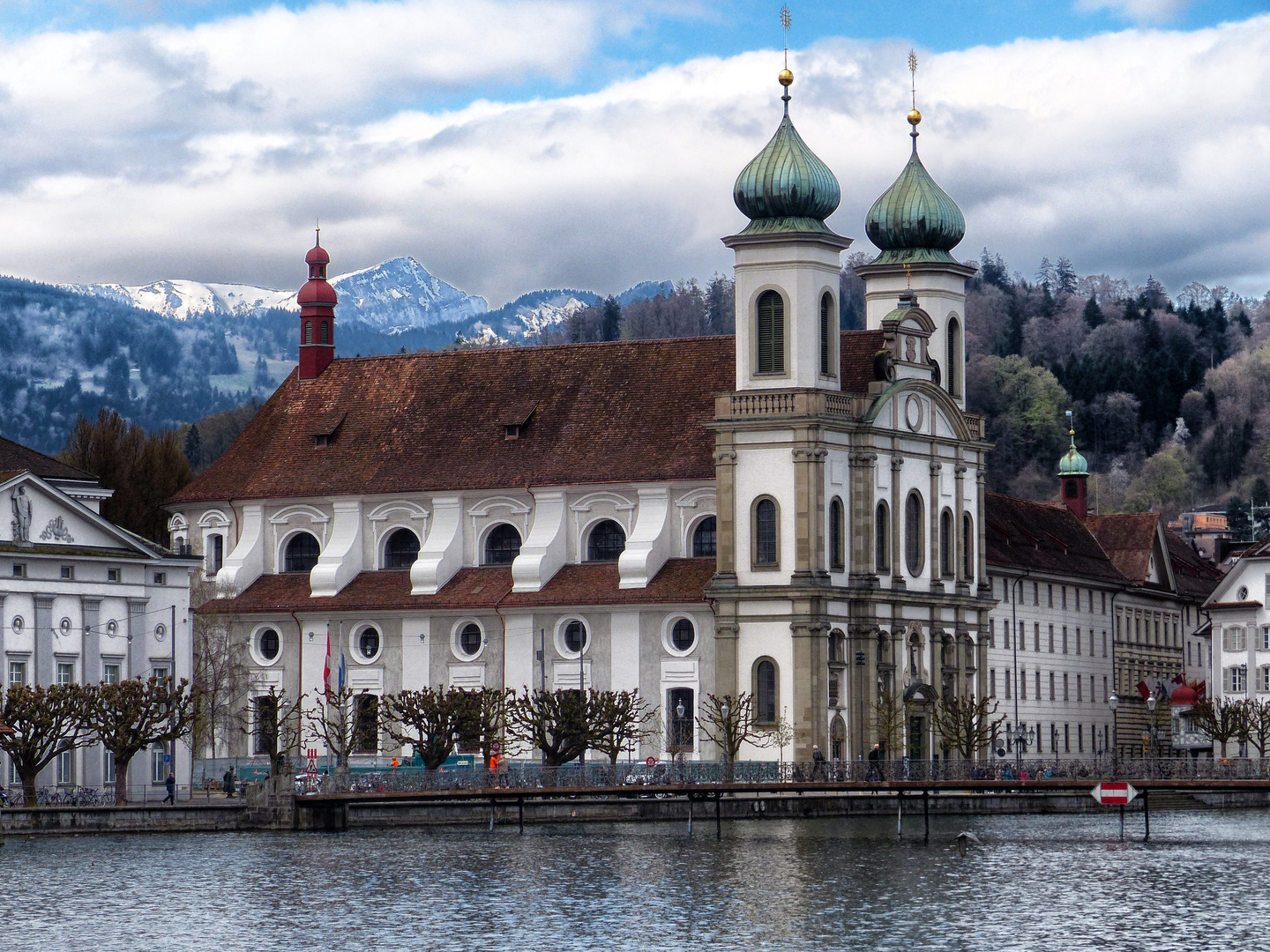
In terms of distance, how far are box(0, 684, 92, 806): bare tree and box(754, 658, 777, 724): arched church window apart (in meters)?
22.8

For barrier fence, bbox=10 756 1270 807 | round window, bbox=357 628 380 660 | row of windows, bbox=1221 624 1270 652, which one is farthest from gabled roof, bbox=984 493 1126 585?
barrier fence, bbox=10 756 1270 807

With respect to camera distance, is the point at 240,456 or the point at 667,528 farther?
the point at 240,456

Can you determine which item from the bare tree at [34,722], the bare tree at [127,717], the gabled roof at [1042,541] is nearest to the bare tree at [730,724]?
the bare tree at [127,717]

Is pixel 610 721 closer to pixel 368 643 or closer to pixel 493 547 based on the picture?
pixel 493 547

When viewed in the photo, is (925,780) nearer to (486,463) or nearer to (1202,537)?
(486,463)

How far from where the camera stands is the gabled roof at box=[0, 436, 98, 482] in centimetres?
9231

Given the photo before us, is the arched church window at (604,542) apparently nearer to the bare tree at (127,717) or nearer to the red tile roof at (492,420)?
the red tile roof at (492,420)

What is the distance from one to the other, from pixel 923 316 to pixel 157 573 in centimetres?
2780

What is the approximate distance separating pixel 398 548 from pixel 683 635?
42.7ft

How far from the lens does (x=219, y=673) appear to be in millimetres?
102688

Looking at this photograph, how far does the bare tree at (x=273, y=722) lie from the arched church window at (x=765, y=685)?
15.8 metres

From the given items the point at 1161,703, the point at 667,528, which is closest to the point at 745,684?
the point at 667,528

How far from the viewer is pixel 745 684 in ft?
315

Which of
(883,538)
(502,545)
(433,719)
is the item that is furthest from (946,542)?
(433,719)
